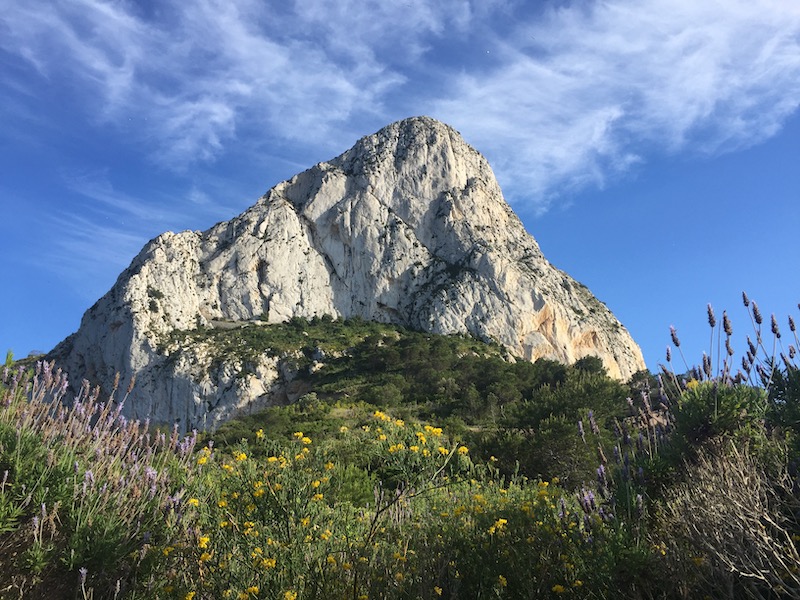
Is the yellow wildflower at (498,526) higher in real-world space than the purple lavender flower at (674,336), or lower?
lower

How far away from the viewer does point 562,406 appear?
2191cm

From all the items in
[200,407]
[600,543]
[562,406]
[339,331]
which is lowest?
[600,543]

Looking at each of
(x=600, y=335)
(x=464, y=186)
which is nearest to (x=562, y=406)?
(x=600, y=335)

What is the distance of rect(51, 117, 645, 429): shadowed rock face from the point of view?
60.1 m

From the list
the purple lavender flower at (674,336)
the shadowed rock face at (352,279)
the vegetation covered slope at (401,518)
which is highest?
Result: the shadowed rock face at (352,279)

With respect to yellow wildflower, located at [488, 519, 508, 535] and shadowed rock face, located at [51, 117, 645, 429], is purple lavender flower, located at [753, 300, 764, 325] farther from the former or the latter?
shadowed rock face, located at [51, 117, 645, 429]

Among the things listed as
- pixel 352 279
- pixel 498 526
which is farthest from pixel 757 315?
pixel 352 279

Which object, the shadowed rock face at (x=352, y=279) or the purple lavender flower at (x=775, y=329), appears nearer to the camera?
the purple lavender flower at (x=775, y=329)

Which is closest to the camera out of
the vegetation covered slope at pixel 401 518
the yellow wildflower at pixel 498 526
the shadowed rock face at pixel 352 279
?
the vegetation covered slope at pixel 401 518

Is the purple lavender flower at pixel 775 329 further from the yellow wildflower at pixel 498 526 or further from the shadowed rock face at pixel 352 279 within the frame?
the shadowed rock face at pixel 352 279

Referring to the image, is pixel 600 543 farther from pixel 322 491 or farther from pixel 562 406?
pixel 562 406

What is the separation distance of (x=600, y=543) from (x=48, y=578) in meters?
4.02

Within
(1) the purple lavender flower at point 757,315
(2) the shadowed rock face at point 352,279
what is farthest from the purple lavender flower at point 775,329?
(2) the shadowed rock face at point 352,279

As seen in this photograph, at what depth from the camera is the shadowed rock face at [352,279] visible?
60.1 metres
